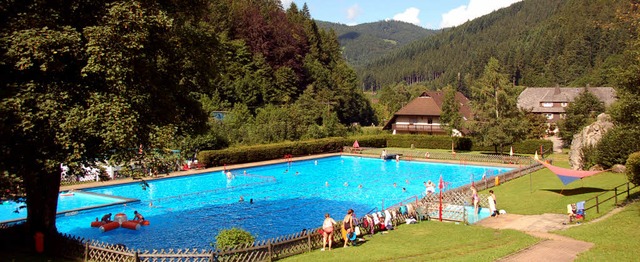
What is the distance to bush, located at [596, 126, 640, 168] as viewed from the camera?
1168 inches

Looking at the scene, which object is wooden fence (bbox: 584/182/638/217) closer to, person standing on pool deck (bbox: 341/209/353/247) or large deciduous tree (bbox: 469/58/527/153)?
person standing on pool deck (bbox: 341/209/353/247)

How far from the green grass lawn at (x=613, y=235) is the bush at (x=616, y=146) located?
1161 cm

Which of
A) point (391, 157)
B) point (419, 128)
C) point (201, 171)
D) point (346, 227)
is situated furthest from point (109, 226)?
point (419, 128)

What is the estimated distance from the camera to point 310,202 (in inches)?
1235

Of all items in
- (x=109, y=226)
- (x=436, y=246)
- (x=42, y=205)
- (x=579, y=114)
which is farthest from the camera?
(x=579, y=114)

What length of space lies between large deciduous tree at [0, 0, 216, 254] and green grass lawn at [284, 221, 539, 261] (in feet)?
24.4

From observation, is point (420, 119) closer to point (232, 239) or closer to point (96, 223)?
point (96, 223)

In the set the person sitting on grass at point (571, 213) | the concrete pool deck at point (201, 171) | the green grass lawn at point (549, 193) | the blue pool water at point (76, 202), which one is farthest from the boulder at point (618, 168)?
the blue pool water at point (76, 202)

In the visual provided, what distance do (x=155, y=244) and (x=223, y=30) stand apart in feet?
201

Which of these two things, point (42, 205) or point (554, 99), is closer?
point (42, 205)

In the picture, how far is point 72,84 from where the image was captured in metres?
15.8

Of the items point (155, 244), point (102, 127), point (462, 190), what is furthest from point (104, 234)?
point (462, 190)

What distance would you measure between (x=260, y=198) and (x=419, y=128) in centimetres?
4249

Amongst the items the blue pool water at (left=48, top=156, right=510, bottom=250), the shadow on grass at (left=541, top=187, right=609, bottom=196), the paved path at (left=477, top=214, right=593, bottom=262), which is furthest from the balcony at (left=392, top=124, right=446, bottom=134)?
the paved path at (left=477, top=214, right=593, bottom=262)
